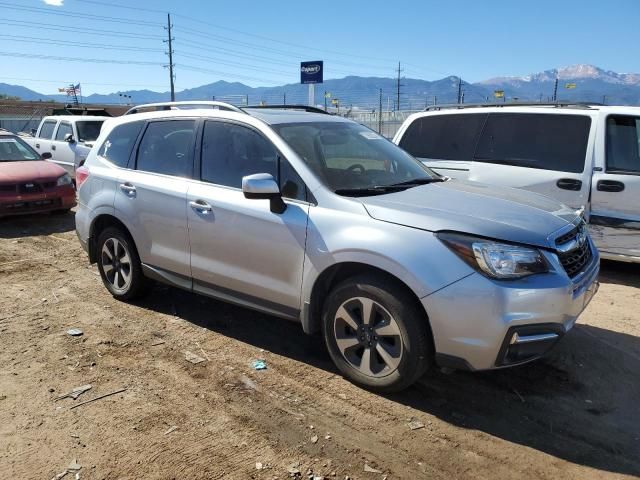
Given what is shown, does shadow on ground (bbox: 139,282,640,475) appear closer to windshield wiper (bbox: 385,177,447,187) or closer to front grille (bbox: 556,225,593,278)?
front grille (bbox: 556,225,593,278)

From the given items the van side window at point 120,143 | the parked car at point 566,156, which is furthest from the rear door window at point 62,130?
the parked car at point 566,156

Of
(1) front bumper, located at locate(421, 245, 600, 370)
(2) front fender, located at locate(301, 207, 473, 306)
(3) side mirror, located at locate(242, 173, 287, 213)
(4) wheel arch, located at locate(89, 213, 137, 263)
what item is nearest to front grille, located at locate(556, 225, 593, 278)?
(1) front bumper, located at locate(421, 245, 600, 370)

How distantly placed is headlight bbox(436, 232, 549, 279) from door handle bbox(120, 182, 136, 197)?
2896 mm

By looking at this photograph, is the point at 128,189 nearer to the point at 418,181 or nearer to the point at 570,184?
the point at 418,181

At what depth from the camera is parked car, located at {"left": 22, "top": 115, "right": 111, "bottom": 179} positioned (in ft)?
39.9

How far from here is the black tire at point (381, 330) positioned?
318 centimetres

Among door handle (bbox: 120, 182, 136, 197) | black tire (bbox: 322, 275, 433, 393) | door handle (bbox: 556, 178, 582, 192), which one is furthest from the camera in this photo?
door handle (bbox: 556, 178, 582, 192)

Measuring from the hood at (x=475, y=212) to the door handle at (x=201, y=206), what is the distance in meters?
1.30

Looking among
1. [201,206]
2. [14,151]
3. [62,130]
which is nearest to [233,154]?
[201,206]

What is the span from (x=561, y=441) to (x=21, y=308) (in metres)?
4.70

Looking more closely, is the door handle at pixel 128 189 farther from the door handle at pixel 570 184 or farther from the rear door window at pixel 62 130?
the rear door window at pixel 62 130

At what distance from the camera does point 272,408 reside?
130 inches

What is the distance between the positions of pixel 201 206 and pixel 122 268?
57.2 inches

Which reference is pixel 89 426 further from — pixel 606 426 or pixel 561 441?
pixel 606 426
